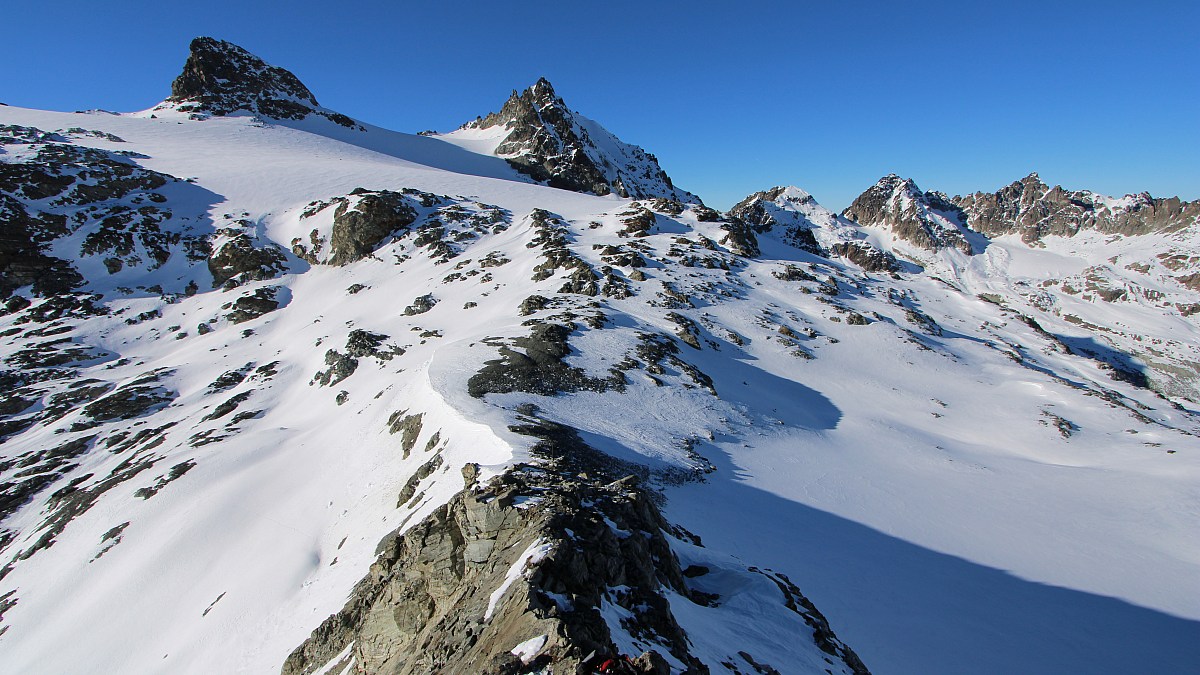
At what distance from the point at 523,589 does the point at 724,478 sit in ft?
56.6

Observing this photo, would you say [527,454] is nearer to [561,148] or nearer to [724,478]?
[724,478]

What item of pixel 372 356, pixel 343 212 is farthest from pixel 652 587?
pixel 343 212

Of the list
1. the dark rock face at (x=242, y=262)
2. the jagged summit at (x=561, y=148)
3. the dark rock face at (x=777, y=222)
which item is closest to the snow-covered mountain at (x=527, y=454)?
the dark rock face at (x=242, y=262)

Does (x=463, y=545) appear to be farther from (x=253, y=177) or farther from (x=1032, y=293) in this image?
(x=1032, y=293)

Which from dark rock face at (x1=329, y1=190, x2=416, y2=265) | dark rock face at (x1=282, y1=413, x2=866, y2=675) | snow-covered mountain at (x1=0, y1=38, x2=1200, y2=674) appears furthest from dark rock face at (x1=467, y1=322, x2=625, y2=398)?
dark rock face at (x1=329, y1=190, x2=416, y2=265)

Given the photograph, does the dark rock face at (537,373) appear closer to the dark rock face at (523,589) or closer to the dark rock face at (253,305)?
the dark rock face at (523,589)

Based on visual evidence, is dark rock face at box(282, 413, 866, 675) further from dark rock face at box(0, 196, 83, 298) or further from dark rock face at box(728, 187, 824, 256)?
dark rock face at box(728, 187, 824, 256)

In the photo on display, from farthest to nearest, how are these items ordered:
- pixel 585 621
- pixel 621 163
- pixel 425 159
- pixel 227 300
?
pixel 621 163 < pixel 425 159 < pixel 227 300 < pixel 585 621

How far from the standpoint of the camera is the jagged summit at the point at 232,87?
11125cm

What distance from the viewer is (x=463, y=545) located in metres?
11.6

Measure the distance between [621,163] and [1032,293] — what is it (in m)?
147

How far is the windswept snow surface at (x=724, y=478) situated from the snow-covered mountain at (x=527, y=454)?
194 mm

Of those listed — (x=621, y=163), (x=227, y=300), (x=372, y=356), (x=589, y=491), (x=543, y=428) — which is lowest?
(x=227, y=300)

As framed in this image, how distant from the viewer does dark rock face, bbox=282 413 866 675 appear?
24.0 ft
